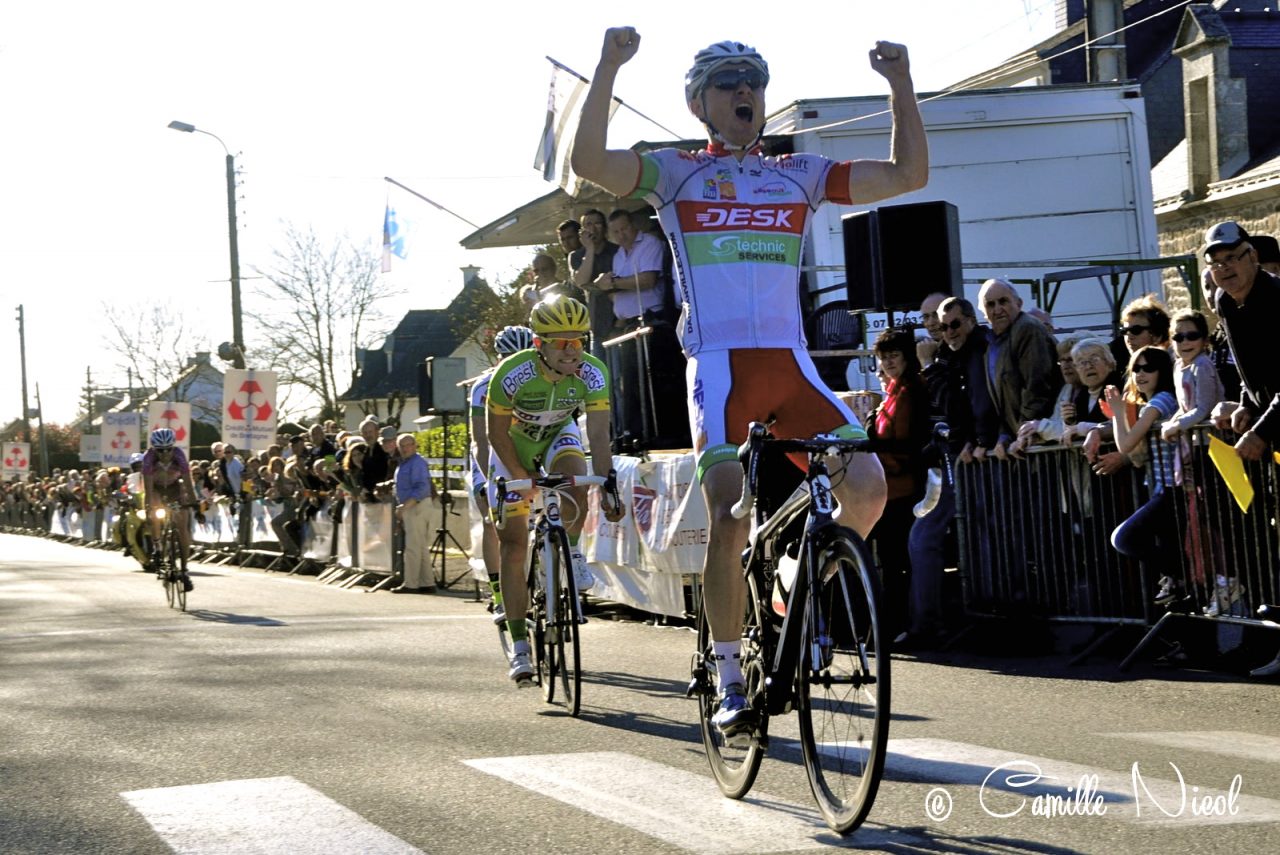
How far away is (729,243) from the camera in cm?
588

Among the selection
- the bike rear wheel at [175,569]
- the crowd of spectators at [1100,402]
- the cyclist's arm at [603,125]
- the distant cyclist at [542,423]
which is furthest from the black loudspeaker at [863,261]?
the cyclist's arm at [603,125]

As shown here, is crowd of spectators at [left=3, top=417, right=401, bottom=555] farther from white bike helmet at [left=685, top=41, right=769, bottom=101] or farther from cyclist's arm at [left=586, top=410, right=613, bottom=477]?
white bike helmet at [left=685, top=41, right=769, bottom=101]

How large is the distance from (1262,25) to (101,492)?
3237 cm

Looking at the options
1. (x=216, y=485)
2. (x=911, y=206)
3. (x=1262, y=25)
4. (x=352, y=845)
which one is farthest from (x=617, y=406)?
(x=1262, y=25)

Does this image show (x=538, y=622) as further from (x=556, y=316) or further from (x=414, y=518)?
(x=414, y=518)

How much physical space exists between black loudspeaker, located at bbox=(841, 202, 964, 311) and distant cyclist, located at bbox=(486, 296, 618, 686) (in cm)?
503

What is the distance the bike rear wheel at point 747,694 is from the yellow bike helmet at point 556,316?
10.3ft

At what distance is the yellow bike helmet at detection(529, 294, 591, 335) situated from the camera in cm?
877

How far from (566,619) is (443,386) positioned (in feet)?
39.0

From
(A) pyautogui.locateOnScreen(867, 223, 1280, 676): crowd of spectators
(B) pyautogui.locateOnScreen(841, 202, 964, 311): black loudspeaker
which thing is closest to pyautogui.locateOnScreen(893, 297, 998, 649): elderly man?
(A) pyautogui.locateOnScreen(867, 223, 1280, 676): crowd of spectators

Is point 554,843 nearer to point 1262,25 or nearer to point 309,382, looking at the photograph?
point 1262,25

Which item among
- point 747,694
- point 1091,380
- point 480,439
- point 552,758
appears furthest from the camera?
point 1091,380

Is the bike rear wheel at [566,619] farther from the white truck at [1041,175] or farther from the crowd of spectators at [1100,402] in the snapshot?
the white truck at [1041,175]

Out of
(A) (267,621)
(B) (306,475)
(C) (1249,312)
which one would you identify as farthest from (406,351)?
(C) (1249,312)
